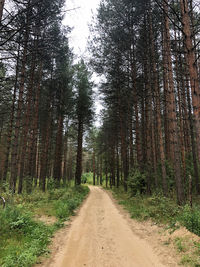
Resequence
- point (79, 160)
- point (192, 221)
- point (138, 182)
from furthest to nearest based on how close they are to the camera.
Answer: point (79, 160) < point (138, 182) < point (192, 221)

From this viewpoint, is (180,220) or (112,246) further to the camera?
(180,220)

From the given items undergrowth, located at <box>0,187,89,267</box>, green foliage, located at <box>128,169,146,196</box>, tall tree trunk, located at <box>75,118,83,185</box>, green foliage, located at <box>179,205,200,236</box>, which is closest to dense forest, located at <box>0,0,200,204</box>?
green foliage, located at <box>128,169,146,196</box>

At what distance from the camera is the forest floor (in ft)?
12.9

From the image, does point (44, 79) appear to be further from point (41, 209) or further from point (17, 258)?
point (17, 258)

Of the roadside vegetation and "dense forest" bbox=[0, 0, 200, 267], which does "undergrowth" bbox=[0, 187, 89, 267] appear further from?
the roadside vegetation

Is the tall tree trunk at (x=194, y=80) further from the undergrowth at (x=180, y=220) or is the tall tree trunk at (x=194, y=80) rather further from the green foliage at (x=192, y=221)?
the undergrowth at (x=180, y=220)

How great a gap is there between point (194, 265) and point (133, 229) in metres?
3.10

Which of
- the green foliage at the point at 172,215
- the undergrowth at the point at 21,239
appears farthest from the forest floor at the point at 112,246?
the green foliage at the point at 172,215

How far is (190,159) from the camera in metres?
14.5

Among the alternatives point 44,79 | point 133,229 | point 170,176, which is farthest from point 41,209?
point 44,79

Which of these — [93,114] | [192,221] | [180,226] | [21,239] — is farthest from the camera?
[93,114]

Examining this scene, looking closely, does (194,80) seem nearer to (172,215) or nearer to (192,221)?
(192,221)

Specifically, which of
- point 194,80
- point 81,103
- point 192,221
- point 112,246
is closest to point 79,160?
point 81,103

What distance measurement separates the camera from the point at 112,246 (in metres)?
4.84
